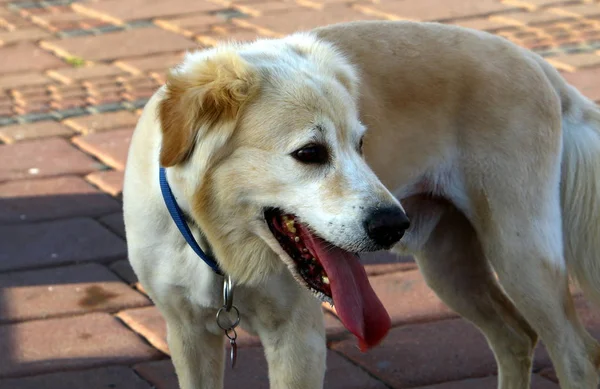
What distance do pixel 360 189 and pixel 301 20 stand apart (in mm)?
5504

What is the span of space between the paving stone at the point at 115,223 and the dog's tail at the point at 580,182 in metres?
2.21

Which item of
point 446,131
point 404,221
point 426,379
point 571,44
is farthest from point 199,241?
point 571,44

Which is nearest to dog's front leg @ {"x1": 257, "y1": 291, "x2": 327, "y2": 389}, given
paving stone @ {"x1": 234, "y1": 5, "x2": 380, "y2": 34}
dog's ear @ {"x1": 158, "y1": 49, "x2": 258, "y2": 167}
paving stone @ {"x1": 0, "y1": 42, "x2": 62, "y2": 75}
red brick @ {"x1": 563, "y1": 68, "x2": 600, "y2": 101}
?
dog's ear @ {"x1": 158, "y1": 49, "x2": 258, "y2": 167}

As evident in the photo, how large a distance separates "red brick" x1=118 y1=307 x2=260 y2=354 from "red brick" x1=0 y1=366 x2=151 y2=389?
238mm

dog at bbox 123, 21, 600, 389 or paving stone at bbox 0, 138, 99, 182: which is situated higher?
dog at bbox 123, 21, 600, 389

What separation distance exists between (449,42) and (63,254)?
218 cm

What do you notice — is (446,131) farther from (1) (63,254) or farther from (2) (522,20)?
(2) (522,20)

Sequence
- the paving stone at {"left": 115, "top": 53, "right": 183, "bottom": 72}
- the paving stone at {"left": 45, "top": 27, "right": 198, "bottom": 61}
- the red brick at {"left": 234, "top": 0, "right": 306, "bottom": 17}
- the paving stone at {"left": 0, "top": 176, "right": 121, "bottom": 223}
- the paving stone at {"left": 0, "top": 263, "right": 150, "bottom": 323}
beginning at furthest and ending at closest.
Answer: the red brick at {"left": 234, "top": 0, "right": 306, "bottom": 17} → the paving stone at {"left": 45, "top": 27, "right": 198, "bottom": 61} → the paving stone at {"left": 115, "top": 53, "right": 183, "bottom": 72} → the paving stone at {"left": 0, "top": 176, "right": 121, "bottom": 223} → the paving stone at {"left": 0, "top": 263, "right": 150, "bottom": 323}

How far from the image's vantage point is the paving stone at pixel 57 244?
4.99m

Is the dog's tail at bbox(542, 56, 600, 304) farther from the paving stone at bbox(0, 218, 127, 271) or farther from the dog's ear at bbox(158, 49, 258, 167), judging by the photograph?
the paving stone at bbox(0, 218, 127, 271)

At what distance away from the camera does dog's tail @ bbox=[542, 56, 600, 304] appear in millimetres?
3822

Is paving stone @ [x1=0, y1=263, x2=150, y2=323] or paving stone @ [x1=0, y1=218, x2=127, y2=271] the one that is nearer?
paving stone @ [x1=0, y1=263, x2=150, y2=323]

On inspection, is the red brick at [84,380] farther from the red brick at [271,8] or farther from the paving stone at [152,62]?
the red brick at [271,8]

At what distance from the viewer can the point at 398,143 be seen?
144 inches
